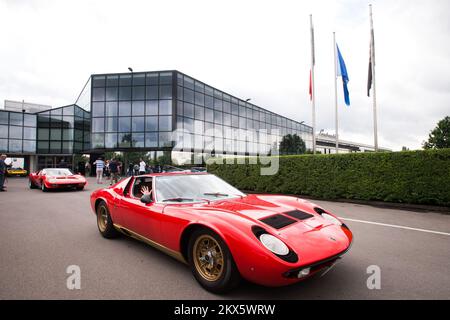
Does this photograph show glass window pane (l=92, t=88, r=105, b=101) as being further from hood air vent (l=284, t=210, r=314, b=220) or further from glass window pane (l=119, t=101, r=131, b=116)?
hood air vent (l=284, t=210, r=314, b=220)

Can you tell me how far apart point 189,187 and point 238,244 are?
4.93 ft

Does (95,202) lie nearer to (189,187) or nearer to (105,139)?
(189,187)

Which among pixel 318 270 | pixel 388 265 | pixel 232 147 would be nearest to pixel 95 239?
pixel 318 270

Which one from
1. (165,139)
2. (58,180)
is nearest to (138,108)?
(165,139)

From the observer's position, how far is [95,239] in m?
4.08

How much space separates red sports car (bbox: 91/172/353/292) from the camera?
2008 millimetres

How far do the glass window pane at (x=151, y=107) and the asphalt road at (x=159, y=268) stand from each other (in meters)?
18.7

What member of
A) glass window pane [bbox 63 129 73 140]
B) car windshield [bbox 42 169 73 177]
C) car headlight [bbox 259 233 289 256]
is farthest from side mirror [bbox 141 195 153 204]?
glass window pane [bbox 63 129 73 140]

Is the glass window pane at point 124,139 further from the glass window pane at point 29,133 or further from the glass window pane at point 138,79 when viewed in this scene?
the glass window pane at point 29,133

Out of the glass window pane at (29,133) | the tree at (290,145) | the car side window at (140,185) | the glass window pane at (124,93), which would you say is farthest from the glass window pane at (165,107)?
the car side window at (140,185)

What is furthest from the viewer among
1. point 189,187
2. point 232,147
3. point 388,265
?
point 232,147

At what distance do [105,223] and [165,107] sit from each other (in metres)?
19.6

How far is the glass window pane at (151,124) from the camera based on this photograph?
73.3 feet
